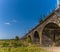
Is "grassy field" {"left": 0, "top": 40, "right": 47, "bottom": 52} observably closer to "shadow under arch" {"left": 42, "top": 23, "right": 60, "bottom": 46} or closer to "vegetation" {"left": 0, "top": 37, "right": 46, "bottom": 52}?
"vegetation" {"left": 0, "top": 37, "right": 46, "bottom": 52}

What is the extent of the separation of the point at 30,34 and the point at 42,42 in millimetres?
13158

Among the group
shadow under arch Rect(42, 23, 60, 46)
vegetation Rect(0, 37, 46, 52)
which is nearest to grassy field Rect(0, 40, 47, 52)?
vegetation Rect(0, 37, 46, 52)

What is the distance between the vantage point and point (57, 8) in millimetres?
42781

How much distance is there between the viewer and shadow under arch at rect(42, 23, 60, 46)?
48.9 m

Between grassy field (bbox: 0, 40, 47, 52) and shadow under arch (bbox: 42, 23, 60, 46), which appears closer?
grassy field (bbox: 0, 40, 47, 52)

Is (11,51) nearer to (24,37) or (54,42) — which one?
(54,42)

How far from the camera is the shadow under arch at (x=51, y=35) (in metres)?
48.9

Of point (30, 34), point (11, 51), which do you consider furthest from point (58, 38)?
point (11, 51)

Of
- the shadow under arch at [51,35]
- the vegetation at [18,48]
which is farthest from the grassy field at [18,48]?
the shadow under arch at [51,35]

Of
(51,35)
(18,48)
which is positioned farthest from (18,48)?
(51,35)

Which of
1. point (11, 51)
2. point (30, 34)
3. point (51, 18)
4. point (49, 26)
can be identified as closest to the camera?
point (11, 51)

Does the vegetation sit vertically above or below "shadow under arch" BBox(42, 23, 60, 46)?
below

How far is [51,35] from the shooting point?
52.1m

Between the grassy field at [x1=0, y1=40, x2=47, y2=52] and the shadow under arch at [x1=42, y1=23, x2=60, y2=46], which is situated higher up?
the shadow under arch at [x1=42, y1=23, x2=60, y2=46]
